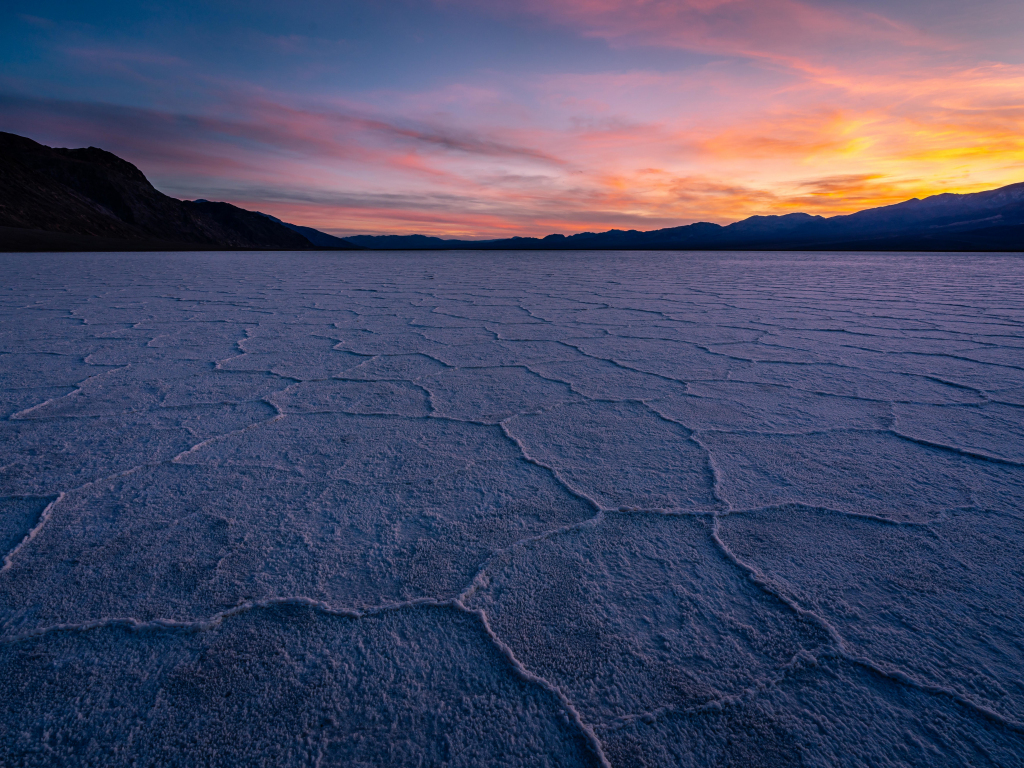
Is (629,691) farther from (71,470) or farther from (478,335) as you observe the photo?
(478,335)

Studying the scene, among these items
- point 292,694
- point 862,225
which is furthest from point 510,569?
point 862,225

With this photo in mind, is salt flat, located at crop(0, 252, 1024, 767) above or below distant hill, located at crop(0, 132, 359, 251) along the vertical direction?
below

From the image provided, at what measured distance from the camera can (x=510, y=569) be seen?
2.43 ft

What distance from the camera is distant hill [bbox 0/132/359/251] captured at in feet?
77.6

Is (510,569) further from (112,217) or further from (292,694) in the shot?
(112,217)

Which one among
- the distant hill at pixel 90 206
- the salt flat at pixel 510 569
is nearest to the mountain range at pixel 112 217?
the distant hill at pixel 90 206

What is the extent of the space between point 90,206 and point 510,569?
147 ft

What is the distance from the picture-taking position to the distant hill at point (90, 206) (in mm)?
23641

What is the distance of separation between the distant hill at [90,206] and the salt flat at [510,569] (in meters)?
16.8

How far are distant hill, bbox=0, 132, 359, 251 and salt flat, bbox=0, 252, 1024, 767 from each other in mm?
16845

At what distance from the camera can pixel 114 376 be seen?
1.70 meters

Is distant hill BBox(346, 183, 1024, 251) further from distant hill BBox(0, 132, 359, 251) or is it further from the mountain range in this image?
distant hill BBox(0, 132, 359, 251)

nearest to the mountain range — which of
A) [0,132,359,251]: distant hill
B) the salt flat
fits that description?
[0,132,359,251]: distant hill

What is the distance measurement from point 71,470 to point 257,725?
33.5 inches
